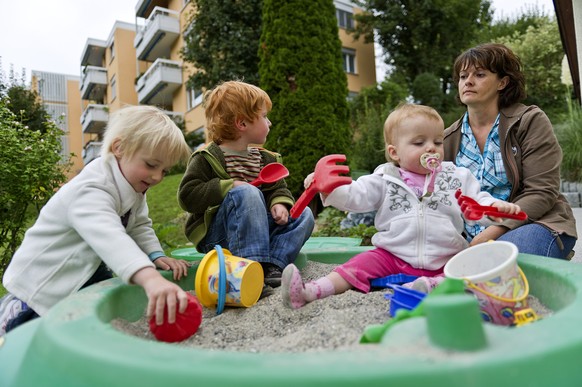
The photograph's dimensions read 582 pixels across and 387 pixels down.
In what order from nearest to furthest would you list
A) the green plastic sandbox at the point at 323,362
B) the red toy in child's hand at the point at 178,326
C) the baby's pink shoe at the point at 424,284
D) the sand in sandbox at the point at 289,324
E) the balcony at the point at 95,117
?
the green plastic sandbox at the point at 323,362 → the sand in sandbox at the point at 289,324 → the red toy in child's hand at the point at 178,326 → the baby's pink shoe at the point at 424,284 → the balcony at the point at 95,117

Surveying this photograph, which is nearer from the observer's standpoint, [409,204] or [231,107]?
[409,204]

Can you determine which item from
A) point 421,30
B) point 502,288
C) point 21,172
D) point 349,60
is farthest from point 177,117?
point 502,288

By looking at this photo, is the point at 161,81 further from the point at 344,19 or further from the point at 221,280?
the point at 221,280

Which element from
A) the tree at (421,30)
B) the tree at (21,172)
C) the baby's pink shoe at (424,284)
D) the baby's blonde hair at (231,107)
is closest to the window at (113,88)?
the tree at (421,30)

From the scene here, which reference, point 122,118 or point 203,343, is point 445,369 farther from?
point 122,118

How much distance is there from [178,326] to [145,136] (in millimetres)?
582

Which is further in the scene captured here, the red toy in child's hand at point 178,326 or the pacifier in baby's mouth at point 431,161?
the pacifier in baby's mouth at point 431,161

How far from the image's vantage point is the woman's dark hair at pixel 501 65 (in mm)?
1872

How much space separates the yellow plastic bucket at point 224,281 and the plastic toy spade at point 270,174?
0.44 meters

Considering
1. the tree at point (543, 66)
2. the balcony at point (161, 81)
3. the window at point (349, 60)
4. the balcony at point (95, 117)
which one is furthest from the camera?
the balcony at point (95, 117)

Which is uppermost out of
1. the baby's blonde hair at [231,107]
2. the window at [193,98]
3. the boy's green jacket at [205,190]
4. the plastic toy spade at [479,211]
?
the window at [193,98]

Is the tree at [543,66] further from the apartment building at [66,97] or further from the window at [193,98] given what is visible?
the apartment building at [66,97]

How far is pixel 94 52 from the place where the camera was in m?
25.4

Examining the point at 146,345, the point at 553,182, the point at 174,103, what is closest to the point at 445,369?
the point at 146,345
